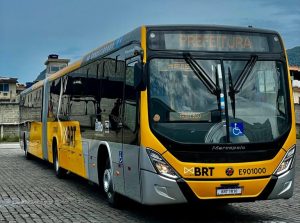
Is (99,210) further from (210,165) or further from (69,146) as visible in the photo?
(69,146)

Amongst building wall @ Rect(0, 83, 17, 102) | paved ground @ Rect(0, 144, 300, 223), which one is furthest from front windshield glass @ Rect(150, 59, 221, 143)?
building wall @ Rect(0, 83, 17, 102)

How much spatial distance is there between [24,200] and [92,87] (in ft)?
8.63

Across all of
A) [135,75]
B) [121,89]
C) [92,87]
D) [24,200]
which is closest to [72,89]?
[92,87]

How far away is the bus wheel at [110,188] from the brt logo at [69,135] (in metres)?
3.27

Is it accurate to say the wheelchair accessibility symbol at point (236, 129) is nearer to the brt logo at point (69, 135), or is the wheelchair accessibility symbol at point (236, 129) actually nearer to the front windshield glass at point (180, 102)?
the front windshield glass at point (180, 102)

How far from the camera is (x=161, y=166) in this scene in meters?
7.92

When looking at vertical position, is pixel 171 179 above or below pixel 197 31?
below

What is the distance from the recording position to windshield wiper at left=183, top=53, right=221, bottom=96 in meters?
8.24

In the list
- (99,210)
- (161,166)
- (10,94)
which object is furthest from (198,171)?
(10,94)

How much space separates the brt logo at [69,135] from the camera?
44.6ft

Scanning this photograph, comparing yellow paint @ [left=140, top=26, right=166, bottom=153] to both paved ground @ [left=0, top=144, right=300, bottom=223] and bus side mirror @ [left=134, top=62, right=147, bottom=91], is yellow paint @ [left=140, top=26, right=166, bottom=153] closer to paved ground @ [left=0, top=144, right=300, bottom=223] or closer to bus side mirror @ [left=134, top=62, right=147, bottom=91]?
bus side mirror @ [left=134, top=62, right=147, bottom=91]

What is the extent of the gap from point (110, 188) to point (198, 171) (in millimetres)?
2638

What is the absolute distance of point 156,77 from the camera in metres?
8.21

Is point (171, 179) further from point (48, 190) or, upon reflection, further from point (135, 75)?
point (48, 190)
